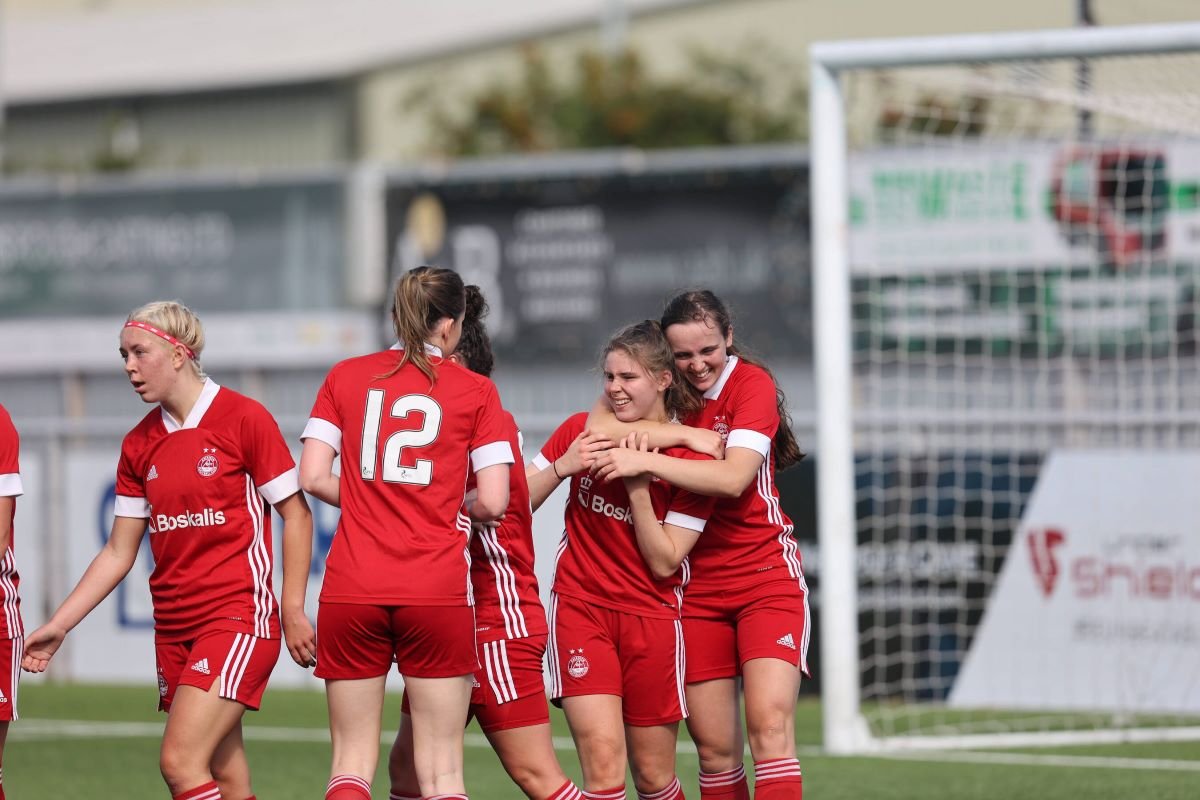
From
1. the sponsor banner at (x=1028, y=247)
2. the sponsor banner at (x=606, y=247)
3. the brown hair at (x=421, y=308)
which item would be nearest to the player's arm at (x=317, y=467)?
the brown hair at (x=421, y=308)

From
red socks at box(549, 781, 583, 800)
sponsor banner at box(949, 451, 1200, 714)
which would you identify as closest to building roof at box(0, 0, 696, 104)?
sponsor banner at box(949, 451, 1200, 714)

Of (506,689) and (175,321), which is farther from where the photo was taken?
(175,321)

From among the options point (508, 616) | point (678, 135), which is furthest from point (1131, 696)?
point (678, 135)

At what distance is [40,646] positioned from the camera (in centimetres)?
571

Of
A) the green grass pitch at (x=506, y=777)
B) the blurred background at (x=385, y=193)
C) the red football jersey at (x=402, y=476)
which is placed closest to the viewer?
the red football jersey at (x=402, y=476)

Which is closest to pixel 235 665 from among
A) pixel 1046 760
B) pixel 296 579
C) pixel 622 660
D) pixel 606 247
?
pixel 296 579

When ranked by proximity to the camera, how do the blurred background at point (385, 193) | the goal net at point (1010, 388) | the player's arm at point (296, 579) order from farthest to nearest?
1. the blurred background at point (385, 193)
2. the goal net at point (1010, 388)
3. the player's arm at point (296, 579)

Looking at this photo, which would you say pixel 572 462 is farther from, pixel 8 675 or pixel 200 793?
pixel 8 675

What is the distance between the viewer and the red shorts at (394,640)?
5.09 m

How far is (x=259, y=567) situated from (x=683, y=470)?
53.1 inches

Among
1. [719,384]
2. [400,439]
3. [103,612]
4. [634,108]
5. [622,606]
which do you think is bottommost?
[103,612]

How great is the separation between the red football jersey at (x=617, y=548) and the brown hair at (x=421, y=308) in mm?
708

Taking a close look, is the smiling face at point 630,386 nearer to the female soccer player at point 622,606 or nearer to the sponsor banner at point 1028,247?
the female soccer player at point 622,606

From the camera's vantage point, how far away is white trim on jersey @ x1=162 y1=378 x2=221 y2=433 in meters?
5.60
